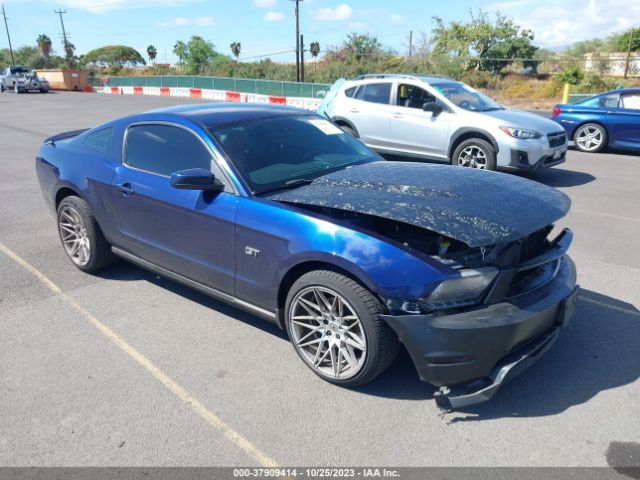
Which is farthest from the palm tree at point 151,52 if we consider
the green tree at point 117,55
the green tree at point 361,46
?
the green tree at point 361,46

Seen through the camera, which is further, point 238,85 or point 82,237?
point 238,85

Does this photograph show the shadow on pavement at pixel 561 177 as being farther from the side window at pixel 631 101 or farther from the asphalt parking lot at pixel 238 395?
the asphalt parking lot at pixel 238 395

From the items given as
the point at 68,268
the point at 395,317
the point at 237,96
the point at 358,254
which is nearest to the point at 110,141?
the point at 68,268

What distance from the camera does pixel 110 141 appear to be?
4660 mm

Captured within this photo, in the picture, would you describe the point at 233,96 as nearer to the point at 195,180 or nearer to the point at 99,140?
the point at 99,140

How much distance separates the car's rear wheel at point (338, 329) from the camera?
9.69ft

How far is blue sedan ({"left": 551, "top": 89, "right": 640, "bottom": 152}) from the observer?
11109 millimetres

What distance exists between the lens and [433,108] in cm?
902

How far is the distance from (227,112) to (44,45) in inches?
4369

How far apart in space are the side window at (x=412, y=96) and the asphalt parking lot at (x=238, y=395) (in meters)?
5.33

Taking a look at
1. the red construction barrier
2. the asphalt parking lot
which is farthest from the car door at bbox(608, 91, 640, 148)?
the red construction barrier

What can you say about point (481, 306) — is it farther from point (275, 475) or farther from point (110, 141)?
point (110, 141)

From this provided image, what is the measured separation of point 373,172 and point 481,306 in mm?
1398

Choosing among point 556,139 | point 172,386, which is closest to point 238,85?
point 556,139
